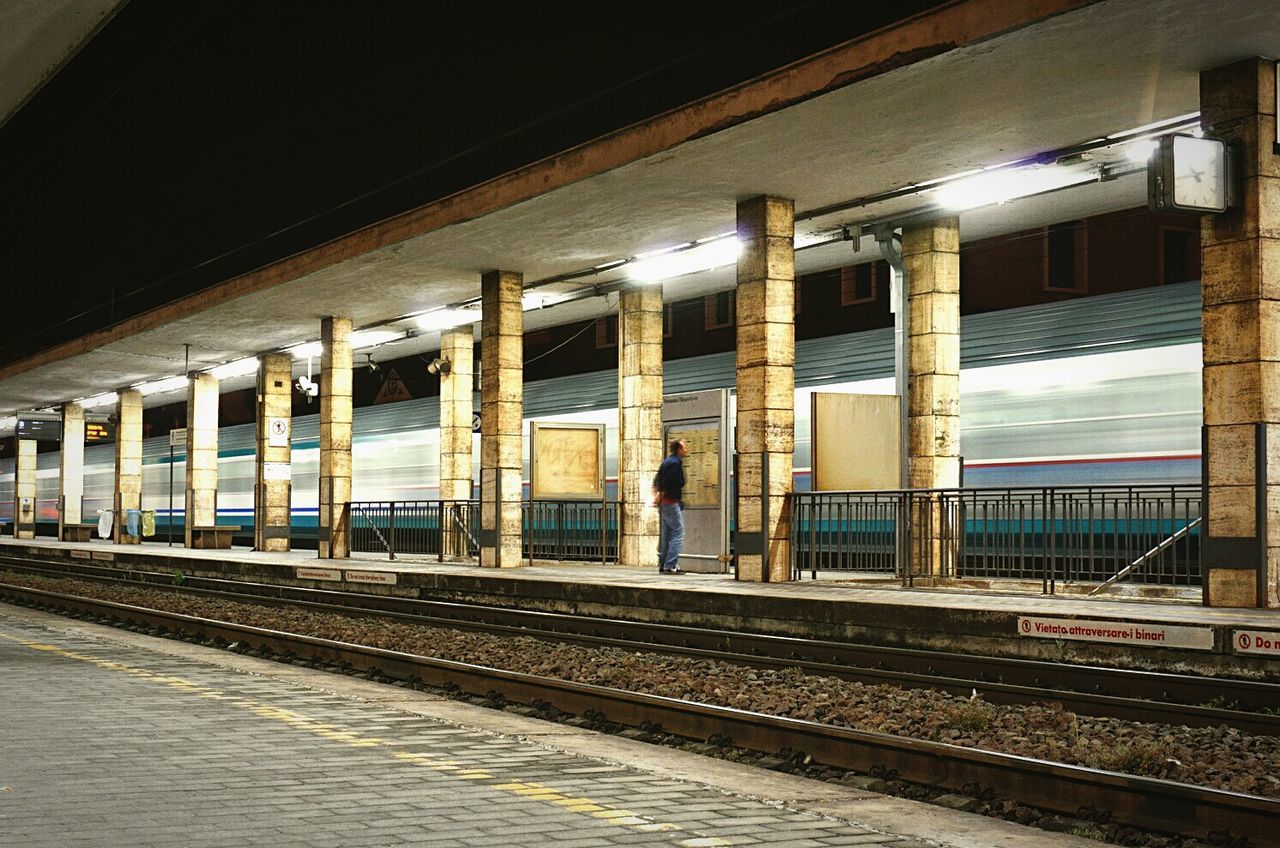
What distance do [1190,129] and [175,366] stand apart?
85.6ft

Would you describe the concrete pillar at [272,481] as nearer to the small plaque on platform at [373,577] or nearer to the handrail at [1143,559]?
the small plaque on platform at [373,577]

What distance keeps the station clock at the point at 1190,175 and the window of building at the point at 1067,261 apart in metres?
18.2

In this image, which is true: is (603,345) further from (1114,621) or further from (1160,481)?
(1114,621)

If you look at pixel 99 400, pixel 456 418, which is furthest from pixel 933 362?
pixel 99 400

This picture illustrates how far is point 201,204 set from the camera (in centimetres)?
2766

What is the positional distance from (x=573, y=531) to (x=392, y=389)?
68.4 ft

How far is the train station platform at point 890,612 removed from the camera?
999 centimetres

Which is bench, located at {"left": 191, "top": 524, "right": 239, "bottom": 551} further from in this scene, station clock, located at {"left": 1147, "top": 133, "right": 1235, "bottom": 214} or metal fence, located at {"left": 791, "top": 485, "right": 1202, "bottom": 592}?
station clock, located at {"left": 1147, "top": 133, "right": 1235, "bottom": 214}

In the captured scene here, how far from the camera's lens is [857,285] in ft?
105

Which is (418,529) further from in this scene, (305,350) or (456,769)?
(456,769)

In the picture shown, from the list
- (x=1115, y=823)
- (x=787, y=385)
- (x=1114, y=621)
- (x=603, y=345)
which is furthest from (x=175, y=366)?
(x=1115, y=823)

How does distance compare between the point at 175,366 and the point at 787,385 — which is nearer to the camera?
the point at 787,385

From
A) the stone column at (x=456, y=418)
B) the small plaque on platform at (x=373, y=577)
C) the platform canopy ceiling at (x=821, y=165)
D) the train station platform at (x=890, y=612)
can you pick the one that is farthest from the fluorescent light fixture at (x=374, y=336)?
the small plaque on platform at (x=373, y=577)

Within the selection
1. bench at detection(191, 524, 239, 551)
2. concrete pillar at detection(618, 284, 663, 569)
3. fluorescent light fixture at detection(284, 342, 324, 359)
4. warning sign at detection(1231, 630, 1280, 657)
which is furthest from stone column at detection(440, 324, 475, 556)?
warning sign at detection(1231, 630, 1280, 657)
